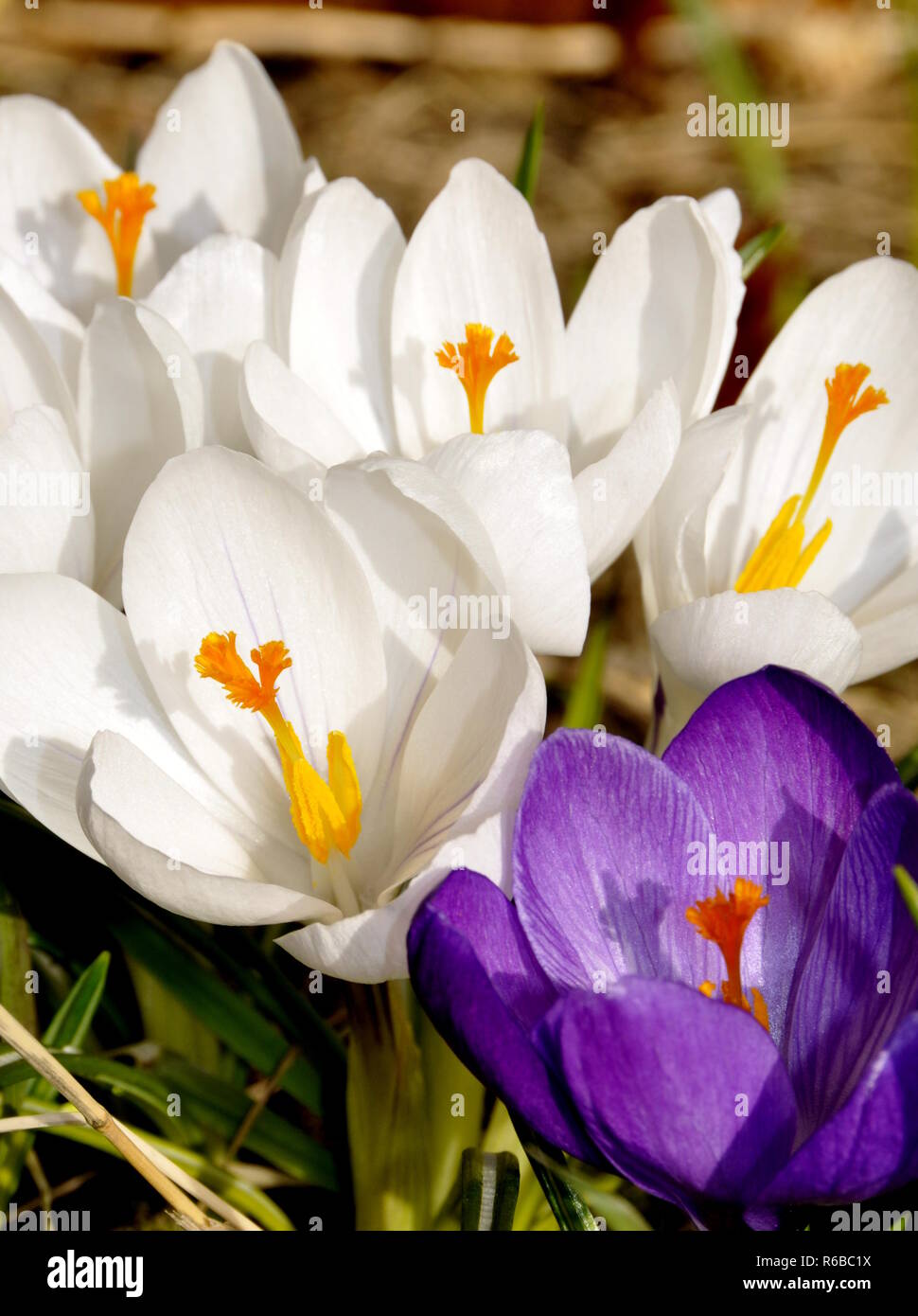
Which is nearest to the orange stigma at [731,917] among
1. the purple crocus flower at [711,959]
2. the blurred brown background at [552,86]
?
the purple crocus flower at [711,959]

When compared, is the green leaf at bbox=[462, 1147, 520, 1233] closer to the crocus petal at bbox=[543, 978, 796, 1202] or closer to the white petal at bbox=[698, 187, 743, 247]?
the crocus petal at bbox=[543, 978, 796, 1202]

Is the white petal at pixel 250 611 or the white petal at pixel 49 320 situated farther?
the white petal at pixel 49 320

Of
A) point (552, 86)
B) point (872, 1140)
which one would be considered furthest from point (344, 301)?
point (552, 86)

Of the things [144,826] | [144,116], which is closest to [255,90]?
[144,826]

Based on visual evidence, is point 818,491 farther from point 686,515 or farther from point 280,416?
point 280,416

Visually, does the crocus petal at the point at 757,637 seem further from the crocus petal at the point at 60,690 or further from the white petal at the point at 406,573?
the crocus petal at the point at 60,690

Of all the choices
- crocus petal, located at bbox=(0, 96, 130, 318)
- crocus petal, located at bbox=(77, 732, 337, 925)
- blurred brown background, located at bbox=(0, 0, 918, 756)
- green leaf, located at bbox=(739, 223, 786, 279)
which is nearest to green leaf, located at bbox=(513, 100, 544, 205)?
green leaf, located at bbox=(739, 223, 786, 279)
